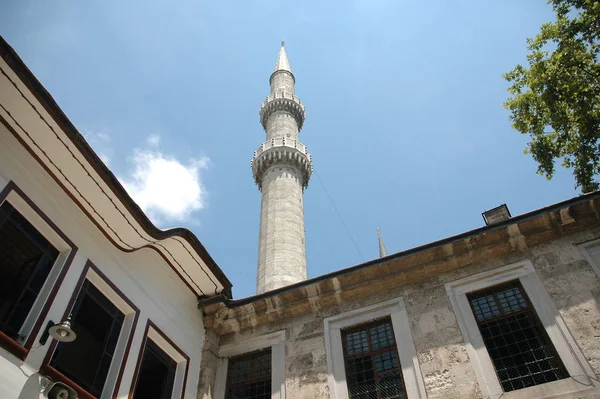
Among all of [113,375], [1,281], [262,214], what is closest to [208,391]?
[113,375]

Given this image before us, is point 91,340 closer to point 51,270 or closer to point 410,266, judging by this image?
point 51,270

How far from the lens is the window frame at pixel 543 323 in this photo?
5.95m

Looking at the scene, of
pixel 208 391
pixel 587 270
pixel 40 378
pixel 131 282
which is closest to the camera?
pixel 40 378

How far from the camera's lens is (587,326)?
6289mm

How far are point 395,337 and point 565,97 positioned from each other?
6774 mm

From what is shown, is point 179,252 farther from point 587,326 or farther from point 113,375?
point 587,326

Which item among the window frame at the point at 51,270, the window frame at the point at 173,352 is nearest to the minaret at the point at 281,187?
the window frame at the point at 173,352

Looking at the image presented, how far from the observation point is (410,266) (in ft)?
25.9

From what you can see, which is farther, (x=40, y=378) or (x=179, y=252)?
(x=179, y=252)

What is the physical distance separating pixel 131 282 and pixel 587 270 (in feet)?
21.7

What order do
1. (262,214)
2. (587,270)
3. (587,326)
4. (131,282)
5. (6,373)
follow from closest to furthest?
(6,373)
(587,326)
(587,270)
(131,282)
(262,214)

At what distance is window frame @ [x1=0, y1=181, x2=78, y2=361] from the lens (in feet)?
17.6

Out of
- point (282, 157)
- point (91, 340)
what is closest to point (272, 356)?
point (91, 340)

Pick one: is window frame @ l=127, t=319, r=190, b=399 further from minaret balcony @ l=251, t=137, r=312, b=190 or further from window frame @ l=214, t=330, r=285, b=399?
minaret balcony @ l=251, t=137, r=312, b=190
